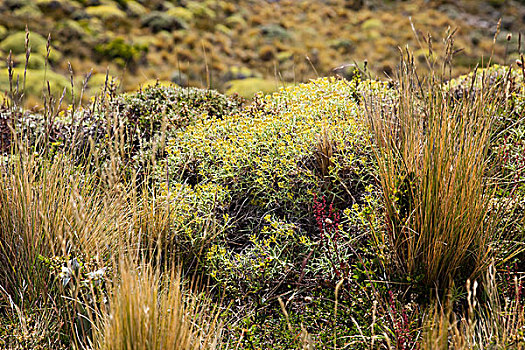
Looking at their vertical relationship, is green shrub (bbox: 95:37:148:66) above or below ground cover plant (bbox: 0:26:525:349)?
below

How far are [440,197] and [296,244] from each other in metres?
0.82

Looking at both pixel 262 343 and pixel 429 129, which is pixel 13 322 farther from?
pixel 429 129

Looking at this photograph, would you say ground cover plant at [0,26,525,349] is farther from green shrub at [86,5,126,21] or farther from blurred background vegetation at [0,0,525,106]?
green shrub at [86,5,126,21]

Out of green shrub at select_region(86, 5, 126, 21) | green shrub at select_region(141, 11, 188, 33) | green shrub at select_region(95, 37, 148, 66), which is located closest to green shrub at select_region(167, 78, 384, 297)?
green shrub at select_region(95, 37, 148, 66)

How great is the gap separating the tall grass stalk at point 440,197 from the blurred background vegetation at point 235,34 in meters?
8.41

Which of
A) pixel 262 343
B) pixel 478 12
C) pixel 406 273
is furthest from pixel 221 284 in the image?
pixel 478 12

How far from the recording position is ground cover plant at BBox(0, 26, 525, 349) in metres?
1.72

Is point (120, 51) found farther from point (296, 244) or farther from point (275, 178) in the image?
point (296, 244)

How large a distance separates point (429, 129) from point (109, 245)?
1.75 meters

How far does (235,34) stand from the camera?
59.4 ft

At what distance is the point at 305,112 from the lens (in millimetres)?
3072

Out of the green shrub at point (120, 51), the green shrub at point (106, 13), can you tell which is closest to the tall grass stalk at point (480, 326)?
the green shrub at point (120, 51)

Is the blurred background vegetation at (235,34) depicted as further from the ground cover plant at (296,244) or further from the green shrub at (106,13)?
the ground cover plant at (296,244)

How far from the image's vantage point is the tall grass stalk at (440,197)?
1928 millimetres
